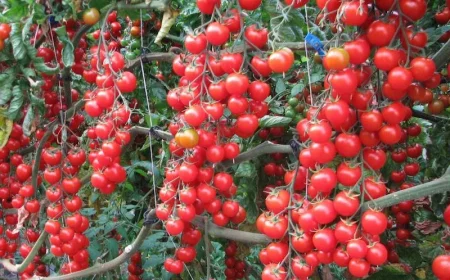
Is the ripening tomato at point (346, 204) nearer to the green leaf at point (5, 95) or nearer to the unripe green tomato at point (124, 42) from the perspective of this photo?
the green leaf at point (5, 95)

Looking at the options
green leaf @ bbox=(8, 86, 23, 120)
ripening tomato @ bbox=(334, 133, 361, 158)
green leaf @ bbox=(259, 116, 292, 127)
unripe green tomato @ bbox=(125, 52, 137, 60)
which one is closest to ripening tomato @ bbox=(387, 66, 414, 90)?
ripening tomato @ bbox=(334, 133, 361, 158)

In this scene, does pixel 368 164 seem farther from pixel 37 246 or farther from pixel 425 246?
pixel 37 246

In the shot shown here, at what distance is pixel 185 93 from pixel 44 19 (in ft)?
Answer: 1.60

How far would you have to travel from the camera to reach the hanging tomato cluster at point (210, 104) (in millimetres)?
892

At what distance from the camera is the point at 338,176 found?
0.81 metres

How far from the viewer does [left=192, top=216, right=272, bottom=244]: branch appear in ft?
3.39

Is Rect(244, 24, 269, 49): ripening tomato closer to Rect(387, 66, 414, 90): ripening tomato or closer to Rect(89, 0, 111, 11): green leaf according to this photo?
Rect(387, 66, 414, 90): ripening tomato

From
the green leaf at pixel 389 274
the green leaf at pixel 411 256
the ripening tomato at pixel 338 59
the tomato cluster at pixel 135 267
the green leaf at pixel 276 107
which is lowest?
the tomato cluster at pixel 135 267

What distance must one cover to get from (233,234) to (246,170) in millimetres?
299

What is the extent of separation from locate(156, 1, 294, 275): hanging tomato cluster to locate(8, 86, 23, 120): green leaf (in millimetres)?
432

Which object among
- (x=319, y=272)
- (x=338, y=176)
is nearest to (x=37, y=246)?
(x=319, y=272)

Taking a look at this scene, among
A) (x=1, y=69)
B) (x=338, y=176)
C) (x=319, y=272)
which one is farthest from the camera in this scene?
(x=319, y=272)

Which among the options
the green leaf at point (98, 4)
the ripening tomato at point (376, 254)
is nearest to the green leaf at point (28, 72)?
the green leaf at point (98, 4)

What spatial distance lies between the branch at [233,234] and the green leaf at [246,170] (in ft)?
0.73
